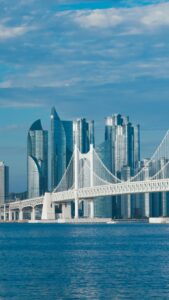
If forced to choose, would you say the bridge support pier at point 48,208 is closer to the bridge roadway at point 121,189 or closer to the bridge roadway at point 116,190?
the bridge roadway at point 116,190

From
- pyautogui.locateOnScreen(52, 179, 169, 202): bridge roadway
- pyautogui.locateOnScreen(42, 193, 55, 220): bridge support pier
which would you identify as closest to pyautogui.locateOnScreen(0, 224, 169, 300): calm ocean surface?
pyautogui.locateOnScreen(52, 179, 169, 202): bridge roadway

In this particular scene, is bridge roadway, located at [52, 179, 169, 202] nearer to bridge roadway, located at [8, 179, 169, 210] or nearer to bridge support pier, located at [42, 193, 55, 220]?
bridge roadway, located at [8, 179, 169, 210]

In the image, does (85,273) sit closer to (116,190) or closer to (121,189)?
(121,189)

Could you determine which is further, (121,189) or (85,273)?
(121,189)

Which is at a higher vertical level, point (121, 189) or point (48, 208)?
point (121, 189)

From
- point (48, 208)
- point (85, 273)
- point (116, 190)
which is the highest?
point (116, 190)

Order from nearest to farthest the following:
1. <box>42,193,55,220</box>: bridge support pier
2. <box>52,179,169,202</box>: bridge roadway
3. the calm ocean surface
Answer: the calm ocean surface → <box>52,179,169,202</box>: bridge roadway → <box>42,193,55,220</box>: bridge support pier

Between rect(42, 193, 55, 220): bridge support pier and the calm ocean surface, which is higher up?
rect(42, 193, 55, 220): bridge support pier

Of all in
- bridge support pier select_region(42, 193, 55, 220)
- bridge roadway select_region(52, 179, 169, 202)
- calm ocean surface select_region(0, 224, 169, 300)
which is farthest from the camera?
bridge support pier select_region(42, 193, 55, 220)

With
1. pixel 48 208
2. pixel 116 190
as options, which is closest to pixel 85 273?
pixel 116 190

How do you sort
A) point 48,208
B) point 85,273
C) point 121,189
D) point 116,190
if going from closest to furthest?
point 85,273, point 121,189, point 116,190, point 48,208

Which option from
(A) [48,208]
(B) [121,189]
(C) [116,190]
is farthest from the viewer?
(A) [48,208]

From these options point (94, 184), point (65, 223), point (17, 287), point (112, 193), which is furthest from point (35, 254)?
point (65, 223)

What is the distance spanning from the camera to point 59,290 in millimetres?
23672
